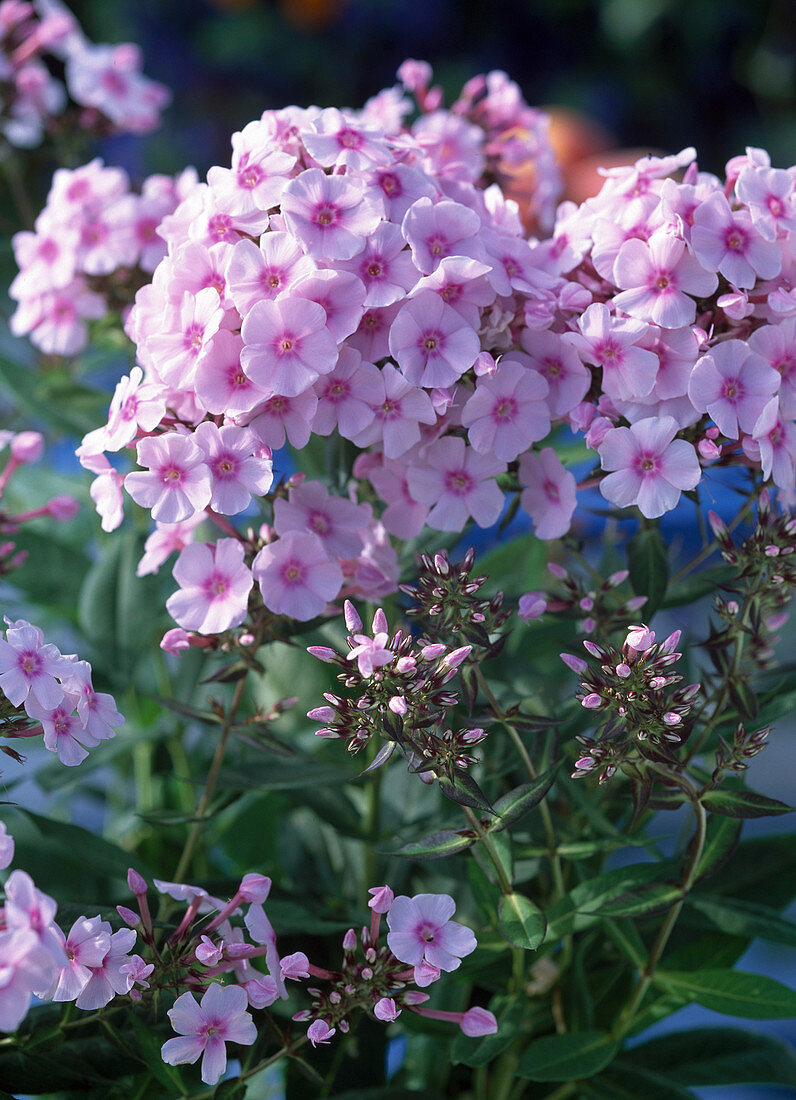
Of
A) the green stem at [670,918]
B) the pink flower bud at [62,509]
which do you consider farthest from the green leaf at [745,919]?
the pink flower bud at [62,509]

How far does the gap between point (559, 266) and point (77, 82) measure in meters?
0.48

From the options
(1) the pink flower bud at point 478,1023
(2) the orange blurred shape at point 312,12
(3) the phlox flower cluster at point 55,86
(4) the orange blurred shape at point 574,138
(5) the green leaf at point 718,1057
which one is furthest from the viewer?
(2) the orange blurred shape at point 312,12

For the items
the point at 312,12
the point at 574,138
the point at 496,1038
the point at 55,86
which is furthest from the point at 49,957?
the point at 312,12

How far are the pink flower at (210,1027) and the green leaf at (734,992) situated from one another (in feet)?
0.66

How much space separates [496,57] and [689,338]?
2.23 m

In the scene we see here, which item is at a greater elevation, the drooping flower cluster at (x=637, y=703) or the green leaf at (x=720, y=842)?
the drooping flower cluster at (x=637, y=703)

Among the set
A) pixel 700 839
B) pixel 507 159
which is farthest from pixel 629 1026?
pixel 507 159

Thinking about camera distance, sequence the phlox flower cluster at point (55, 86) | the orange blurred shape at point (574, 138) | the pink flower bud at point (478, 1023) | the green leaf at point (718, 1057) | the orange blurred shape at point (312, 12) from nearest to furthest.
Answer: the pink flower bud at point (478, 1023)
the green leaf at point (718, 1057)
the phlox flower cluster at point (55, 86)
the orange blurred shape at point (574, 138)
the orange blurred shape at point (312, 12)

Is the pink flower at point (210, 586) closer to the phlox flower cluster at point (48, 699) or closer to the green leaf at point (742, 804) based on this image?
the phlox flower cluster at point (48, 699)

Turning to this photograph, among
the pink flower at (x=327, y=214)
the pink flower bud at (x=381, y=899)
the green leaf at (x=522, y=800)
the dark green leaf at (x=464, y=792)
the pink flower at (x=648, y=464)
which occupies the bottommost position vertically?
the pink flower bud at (x=381, y=899)

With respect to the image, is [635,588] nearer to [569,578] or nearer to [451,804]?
[569,578]

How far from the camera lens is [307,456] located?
57 centimetres

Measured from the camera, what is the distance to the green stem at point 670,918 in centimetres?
41

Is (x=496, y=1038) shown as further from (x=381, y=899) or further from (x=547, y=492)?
(x=547, y=492)
